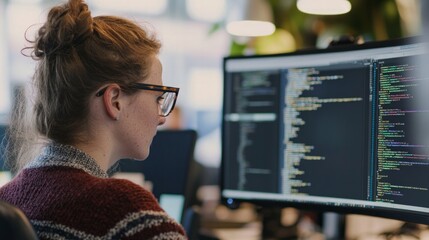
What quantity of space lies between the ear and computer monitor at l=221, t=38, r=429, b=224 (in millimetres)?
493

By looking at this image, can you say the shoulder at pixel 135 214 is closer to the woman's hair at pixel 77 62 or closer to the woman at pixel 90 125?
the woman at pixel 90 125

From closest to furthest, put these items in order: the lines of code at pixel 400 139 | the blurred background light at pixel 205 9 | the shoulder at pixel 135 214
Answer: the shoulder at pixel 135 214
the lines of code at pixel 400 139
the blurred background light at pixel 205 9

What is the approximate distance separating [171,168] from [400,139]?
0.68 meters

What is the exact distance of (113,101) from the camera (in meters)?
1.04

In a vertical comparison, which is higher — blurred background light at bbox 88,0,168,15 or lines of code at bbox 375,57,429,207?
blurred background light at bbox 88,0,168,15

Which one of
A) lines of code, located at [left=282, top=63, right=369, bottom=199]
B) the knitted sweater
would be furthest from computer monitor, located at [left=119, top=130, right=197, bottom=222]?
the knitted sweater

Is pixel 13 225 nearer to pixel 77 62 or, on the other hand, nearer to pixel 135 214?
pixel 135 214

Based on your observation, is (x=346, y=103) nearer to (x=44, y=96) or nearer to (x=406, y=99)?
(x=406, y=99)

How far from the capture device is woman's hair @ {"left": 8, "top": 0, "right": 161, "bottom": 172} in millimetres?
1012

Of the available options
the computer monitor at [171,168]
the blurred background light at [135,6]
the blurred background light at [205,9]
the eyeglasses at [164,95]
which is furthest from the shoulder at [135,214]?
the blurred background light at [205,9]

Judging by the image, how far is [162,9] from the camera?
6.09 meters

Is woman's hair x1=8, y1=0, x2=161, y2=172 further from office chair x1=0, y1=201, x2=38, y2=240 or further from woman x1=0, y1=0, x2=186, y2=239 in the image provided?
office chair x1=0, y1=201, x2=38, y2=240

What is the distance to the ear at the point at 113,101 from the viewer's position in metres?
1.02

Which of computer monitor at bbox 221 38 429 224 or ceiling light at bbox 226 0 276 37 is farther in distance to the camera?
ceiling light at bbox 226 0 276 37
